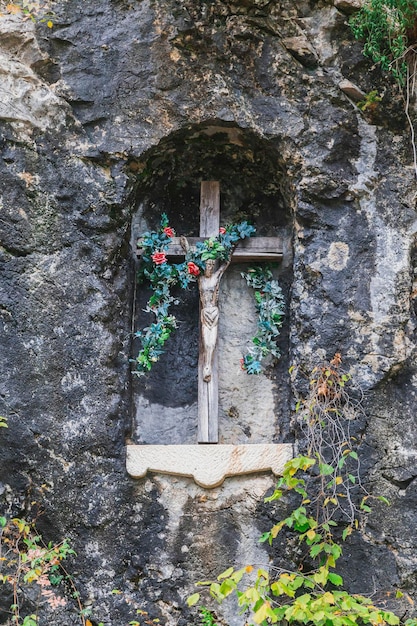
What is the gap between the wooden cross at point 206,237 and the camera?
4211 mm

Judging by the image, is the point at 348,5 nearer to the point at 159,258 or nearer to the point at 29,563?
the point at 159,258

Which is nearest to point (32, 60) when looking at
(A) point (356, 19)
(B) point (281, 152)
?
(B) point (281, 152)

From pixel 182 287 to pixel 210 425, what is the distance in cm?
79

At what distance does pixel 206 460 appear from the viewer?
388 centimetres

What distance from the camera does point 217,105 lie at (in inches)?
165

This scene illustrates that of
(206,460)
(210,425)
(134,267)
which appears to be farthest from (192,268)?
(206,460)

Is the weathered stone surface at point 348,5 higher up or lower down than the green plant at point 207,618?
higher up

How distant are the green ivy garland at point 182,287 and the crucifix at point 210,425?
0.16 ft

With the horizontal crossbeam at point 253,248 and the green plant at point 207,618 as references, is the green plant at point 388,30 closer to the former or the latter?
the horizontal crossbeam at point 253,248

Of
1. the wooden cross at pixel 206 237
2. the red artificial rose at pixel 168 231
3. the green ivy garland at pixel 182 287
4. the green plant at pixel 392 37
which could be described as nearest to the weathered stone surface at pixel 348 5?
the green plant at pixel 392 37

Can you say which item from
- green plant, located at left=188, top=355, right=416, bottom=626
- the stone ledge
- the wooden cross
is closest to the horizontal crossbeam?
the wooden cross

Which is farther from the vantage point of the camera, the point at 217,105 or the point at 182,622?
the point at 217,105

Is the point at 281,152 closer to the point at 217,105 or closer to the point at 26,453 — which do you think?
the point at 217,105

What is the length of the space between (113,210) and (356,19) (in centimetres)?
159
